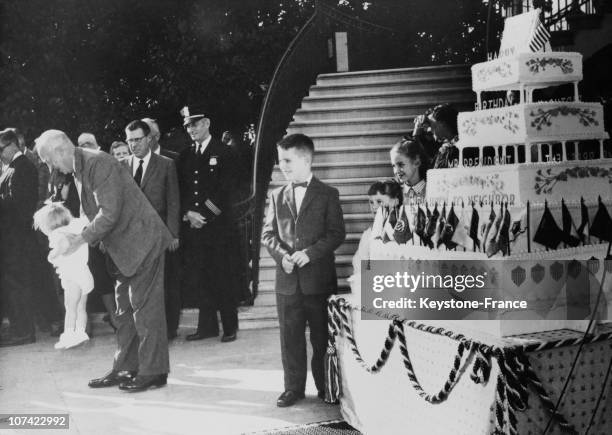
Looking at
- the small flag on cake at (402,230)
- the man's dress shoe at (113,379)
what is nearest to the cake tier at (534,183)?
the small flag on cake at (402,230)

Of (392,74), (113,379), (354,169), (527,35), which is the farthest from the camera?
(392,74)

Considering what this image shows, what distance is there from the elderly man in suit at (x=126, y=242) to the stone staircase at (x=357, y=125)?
80.5 inches

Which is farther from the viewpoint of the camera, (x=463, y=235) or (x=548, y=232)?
(x=463, y=235)

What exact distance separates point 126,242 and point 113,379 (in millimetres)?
926

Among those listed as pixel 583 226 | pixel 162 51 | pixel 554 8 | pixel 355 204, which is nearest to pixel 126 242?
pixel 583 226

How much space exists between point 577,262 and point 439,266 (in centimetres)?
55

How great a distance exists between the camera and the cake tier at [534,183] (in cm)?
306

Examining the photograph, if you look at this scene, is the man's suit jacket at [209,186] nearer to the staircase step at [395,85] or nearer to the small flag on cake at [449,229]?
the staircase step at [395,85]

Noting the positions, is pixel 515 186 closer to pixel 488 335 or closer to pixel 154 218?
pixel 488 335

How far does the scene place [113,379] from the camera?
14.9 ft

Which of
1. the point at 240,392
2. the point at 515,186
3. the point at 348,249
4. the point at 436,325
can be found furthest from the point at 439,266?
the point at 348,249

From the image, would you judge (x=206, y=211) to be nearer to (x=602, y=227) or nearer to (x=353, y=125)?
(x=353, y=125)

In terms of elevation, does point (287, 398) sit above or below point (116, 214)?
below

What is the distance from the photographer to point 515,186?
3.05 metres
